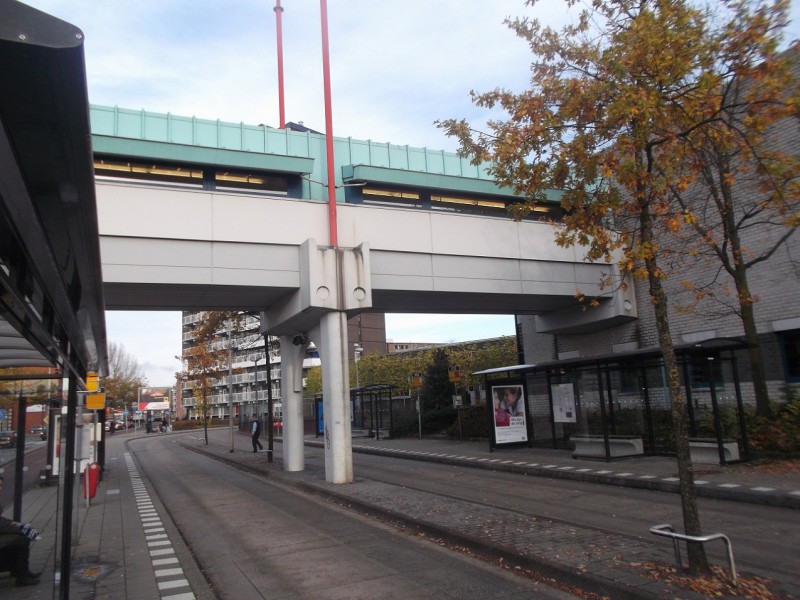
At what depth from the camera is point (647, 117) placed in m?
7.12

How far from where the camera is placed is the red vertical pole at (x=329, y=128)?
16.9 m

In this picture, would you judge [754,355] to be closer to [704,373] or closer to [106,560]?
[704,373]

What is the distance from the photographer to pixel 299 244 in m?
17.0

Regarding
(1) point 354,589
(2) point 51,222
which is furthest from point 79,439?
(2) point 51,222

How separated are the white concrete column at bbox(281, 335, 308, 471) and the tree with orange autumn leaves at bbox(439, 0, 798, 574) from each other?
12296mm

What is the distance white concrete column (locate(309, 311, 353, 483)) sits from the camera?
635 inches

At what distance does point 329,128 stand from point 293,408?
8832 mm

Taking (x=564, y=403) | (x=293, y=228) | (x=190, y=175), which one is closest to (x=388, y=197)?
(x=293, y=228)

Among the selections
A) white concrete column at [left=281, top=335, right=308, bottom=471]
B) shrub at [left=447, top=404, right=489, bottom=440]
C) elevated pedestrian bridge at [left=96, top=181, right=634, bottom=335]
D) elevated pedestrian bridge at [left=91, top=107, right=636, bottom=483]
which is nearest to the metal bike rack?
elevated pedestrian bridge at [left=96, top=181, right=634, bottom=335]

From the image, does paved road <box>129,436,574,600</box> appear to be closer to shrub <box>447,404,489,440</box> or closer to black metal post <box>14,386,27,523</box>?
black metal post <box>14,386,27,523</box>

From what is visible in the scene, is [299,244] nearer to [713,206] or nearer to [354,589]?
[354,589]

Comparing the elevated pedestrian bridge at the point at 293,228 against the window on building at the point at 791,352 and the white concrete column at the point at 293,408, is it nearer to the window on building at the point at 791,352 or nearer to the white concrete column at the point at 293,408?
the white concrete column at the point at 293,408

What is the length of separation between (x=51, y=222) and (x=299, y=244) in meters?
14.7

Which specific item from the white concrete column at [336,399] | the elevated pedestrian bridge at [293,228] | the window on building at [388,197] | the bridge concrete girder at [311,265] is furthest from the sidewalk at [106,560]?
the window on building at [388,197]
